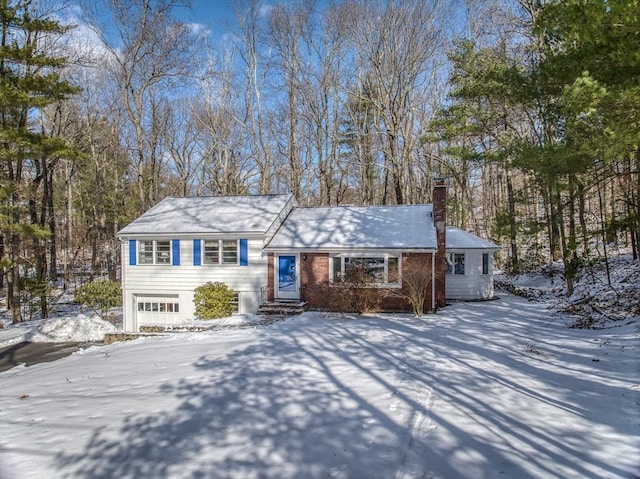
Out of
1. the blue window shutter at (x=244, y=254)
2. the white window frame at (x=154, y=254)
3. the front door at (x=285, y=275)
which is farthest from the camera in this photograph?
the white window frame at (x=154, y=254)

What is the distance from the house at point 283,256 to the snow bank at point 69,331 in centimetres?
179

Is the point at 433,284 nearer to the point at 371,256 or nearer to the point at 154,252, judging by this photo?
the point at 371,256

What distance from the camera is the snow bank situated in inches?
545

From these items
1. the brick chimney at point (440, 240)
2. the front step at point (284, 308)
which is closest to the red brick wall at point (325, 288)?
the front step at point (284, 308)

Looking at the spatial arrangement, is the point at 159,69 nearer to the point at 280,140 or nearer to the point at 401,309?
the point at 280,140

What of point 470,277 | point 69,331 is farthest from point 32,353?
point 470,277

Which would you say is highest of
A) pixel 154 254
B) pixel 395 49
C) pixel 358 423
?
pixel 395 49

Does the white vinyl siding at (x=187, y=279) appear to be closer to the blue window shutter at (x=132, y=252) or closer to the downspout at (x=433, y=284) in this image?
the blue window shutter at (x=132, y=252)

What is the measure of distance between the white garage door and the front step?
3883 millimetres

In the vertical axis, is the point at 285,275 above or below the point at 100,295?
above

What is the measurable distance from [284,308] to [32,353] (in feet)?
25.8

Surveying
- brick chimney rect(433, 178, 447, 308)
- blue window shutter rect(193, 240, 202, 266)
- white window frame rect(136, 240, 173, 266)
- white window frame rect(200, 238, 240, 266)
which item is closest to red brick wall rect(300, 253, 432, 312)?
brick chimney rect(433, 178, 447, 308)

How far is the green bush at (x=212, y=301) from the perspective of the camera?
14391 mm

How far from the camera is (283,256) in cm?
1527
